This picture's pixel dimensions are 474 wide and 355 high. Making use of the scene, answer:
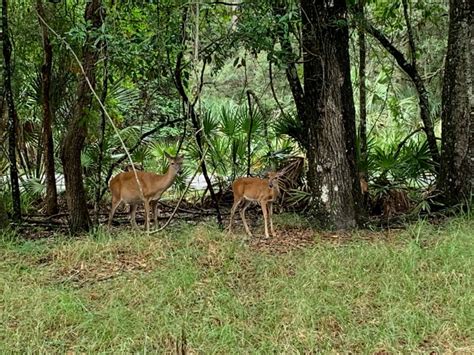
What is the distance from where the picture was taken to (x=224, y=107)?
10.1m

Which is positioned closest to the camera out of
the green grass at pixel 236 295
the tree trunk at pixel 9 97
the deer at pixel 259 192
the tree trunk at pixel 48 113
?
the green grass at pixel 236 295

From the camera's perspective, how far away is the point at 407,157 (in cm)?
893

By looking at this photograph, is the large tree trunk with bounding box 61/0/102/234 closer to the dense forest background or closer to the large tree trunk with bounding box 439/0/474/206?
the dense forest background

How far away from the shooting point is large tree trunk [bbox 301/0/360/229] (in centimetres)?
708

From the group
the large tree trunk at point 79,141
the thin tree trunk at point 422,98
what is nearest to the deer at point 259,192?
the large tree trunk at point 79,141

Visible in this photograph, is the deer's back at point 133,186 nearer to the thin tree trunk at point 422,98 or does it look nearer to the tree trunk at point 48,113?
the tree trunk at point 48,113

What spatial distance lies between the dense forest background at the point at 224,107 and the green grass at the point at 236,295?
1152mm

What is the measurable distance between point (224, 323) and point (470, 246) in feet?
8.44

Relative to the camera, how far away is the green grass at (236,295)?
4.26 meters

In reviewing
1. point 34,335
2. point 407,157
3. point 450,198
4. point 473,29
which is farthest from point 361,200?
point 34,335

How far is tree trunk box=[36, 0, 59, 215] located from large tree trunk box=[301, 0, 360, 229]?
3.39 m

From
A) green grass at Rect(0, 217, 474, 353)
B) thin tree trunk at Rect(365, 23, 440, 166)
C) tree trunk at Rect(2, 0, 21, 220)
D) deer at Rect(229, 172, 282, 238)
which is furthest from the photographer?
thin tree trunk at Rect(365, 23, 440, 166)

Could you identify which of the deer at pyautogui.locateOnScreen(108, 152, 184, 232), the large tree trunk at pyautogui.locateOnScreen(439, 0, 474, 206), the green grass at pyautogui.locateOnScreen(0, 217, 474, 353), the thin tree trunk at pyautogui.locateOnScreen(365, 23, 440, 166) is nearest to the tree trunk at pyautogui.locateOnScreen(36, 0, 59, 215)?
the deer at pyautogui.locateOnScreen(108, 152, 184, 232)

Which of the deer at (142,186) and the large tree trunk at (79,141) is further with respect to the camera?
the deer at (142,186)
